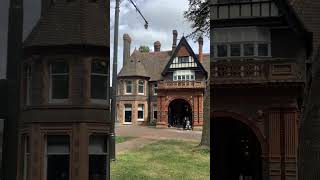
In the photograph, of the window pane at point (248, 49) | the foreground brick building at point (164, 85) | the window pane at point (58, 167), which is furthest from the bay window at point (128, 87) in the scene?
the window pane at point (248, 49)

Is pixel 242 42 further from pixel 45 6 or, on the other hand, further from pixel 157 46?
pixel 45 6

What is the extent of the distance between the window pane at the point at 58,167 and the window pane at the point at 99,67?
11.7 inches

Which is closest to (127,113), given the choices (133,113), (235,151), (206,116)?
(133,113)

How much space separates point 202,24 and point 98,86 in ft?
1.42

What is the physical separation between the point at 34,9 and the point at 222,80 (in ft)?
2.35

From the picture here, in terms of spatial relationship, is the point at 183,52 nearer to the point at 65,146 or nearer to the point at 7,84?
the point at 65,146

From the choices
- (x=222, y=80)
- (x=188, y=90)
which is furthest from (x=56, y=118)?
(x=222, y=80)

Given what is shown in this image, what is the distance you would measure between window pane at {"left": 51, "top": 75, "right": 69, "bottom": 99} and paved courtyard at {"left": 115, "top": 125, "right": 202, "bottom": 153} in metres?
0.23

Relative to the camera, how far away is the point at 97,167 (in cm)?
122

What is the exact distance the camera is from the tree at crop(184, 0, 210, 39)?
1302 mm

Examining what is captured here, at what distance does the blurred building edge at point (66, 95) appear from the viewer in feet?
3.79

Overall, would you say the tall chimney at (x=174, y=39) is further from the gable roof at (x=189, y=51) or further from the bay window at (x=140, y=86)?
the bay window at (x=140, y=86)

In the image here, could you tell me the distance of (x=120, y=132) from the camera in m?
1.29

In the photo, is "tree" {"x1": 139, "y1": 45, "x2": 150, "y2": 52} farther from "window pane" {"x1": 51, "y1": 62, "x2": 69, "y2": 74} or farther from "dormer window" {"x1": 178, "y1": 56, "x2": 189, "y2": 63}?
"window pane" {"x1": 51, "y1": 62, "x2": 69, "y2": 74}
